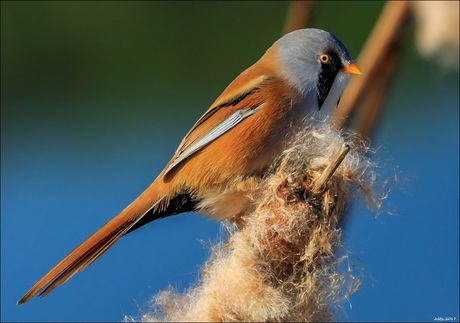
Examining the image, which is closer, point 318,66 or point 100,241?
point 100,241

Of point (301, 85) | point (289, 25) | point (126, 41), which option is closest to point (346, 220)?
point (301, 85)

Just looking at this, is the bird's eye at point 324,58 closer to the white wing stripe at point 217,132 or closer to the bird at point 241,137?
the bird at point 241,137

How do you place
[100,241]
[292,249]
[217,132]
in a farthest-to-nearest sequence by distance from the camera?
[217,132]
[100,241]
[292,249]

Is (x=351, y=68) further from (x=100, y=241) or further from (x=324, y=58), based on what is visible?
(x=100, y=241)

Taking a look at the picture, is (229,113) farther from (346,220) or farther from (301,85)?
(346,220)

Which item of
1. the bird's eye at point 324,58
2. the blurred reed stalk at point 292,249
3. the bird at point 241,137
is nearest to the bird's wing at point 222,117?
the bird at point 241,137

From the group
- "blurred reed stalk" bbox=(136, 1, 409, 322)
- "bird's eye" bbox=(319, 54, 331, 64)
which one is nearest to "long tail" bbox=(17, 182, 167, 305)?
"blurred reed stalk" bbox=(136, 1, 409, 322)

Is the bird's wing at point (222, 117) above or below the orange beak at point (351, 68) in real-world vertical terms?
above

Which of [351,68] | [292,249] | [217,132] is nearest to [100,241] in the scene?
[217,132]
